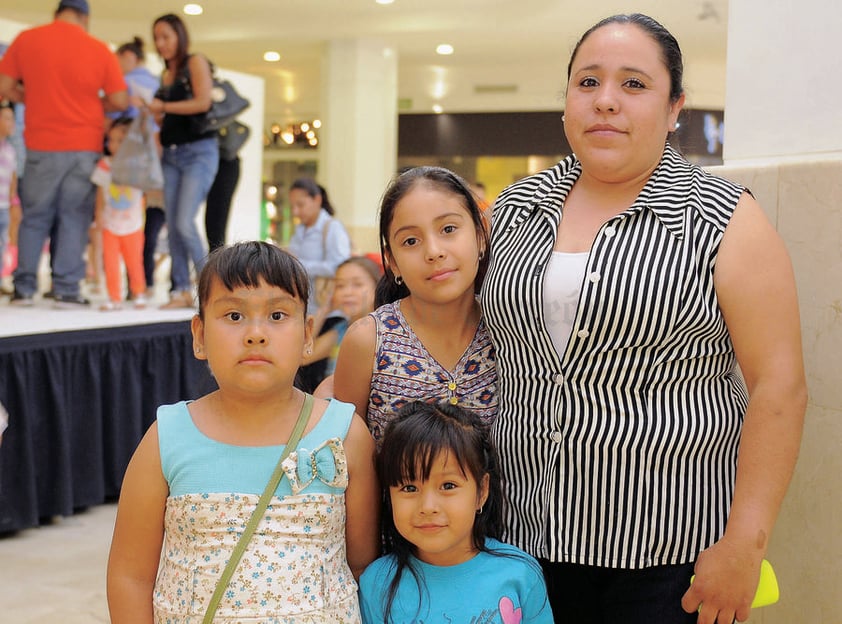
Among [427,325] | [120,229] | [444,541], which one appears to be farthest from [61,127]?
[444,541]

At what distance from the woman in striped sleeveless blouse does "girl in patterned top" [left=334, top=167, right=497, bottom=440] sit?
0.34 ft

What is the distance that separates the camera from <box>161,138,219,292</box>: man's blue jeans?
5.05 metres

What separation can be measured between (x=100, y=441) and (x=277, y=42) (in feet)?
30.9

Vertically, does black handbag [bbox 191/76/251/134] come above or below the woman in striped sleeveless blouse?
above

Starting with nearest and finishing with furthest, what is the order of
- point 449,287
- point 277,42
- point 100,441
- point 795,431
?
point 795,431 < point 449,287 < point 100,441 < point 277,42

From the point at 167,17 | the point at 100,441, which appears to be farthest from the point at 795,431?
the point at 167,17

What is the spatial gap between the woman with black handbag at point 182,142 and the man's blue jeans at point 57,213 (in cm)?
42

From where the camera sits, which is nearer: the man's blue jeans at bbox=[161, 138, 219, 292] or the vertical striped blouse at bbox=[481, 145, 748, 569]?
the vertical striped blouse at bbox=[481, 145, 748, 569]

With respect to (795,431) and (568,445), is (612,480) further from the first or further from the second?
(795,431)

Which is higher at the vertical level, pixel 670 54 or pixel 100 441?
pixel 670 54

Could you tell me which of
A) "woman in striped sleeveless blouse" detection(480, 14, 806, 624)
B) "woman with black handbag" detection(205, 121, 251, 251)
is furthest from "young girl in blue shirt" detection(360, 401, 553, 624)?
"woman with black handbag" detection(205, 121, 251, 251)

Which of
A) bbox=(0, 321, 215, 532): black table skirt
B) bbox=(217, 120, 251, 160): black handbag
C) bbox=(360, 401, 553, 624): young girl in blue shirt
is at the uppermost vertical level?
bbox=(217, 120, 251, 160): black handbag

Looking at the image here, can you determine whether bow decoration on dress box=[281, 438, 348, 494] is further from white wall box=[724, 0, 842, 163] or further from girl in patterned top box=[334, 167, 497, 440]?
white wall box=[724, 0, 842, 163]

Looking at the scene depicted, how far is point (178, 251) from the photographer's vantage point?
5258 millimetres
